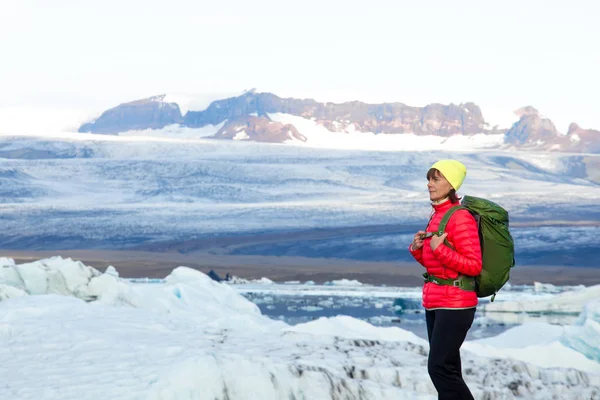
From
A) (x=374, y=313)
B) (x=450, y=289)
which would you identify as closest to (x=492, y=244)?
(x=450, y=289)

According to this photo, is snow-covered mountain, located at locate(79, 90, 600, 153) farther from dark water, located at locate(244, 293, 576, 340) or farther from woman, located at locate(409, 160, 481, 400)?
woman, located at locate(409, 160, 481, 400)

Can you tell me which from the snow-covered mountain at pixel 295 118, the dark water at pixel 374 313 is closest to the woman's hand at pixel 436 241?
the dark water at pixel 374 313

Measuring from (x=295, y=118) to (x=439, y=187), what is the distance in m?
128

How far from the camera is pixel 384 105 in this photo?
5285 inches

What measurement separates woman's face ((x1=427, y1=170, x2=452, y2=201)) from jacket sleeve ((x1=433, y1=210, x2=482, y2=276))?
0.47 ft

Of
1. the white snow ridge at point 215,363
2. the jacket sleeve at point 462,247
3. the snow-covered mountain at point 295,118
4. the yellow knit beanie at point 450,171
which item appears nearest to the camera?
the jacket sleeve at point 462,247

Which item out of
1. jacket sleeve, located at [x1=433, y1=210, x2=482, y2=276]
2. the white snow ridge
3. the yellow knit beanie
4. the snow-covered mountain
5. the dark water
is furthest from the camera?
the snow-covered mountain

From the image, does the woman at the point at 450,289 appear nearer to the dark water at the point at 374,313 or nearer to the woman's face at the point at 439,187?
the woman's face at the point at 439,187

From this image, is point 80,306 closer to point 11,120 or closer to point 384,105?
point 11,120

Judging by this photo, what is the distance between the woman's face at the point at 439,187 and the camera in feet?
12.5

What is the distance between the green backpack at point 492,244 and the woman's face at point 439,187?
132 mm

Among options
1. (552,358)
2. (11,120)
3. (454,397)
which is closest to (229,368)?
(454,397)

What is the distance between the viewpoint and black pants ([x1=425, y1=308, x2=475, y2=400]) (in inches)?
145

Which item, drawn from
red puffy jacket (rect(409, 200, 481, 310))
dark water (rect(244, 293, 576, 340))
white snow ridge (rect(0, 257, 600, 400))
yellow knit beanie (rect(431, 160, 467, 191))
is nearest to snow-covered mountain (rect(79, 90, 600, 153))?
dark water (rect(244, 293, 576, 340))
